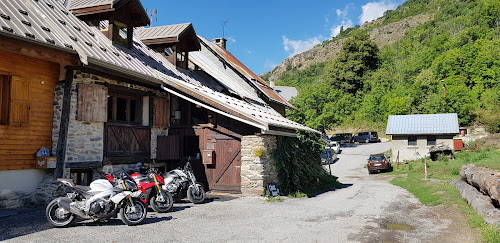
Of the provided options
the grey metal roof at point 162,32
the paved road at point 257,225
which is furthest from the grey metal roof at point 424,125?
the grey metal roof at point 162,32

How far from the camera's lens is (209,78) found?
18.9m

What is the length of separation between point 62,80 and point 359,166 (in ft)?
83.1

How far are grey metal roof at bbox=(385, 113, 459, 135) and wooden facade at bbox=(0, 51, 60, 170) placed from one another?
26.1 meters

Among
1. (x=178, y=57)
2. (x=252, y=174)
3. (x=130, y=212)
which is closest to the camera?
(x=130, y=212)

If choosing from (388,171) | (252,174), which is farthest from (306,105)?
(252,174)

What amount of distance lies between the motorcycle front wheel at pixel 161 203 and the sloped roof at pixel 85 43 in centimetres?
385

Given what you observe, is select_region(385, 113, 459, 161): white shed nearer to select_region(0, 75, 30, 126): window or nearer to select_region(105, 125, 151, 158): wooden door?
select_region(105, 125, 151, 158): wooden door

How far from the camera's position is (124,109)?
1232 cm

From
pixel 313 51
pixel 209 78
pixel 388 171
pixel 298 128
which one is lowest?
pixel 388 171

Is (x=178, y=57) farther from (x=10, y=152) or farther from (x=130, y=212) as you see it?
(x=130, y=212)

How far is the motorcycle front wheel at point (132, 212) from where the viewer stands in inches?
288

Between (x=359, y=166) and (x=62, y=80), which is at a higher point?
(x=62, y=80)

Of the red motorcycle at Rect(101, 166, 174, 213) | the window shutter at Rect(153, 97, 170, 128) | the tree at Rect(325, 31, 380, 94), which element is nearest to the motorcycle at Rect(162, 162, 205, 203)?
the red motorcycle at Rect(101, 166, 174, 213)

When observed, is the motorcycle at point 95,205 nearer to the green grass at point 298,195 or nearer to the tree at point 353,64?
the green grass at point 298,195
